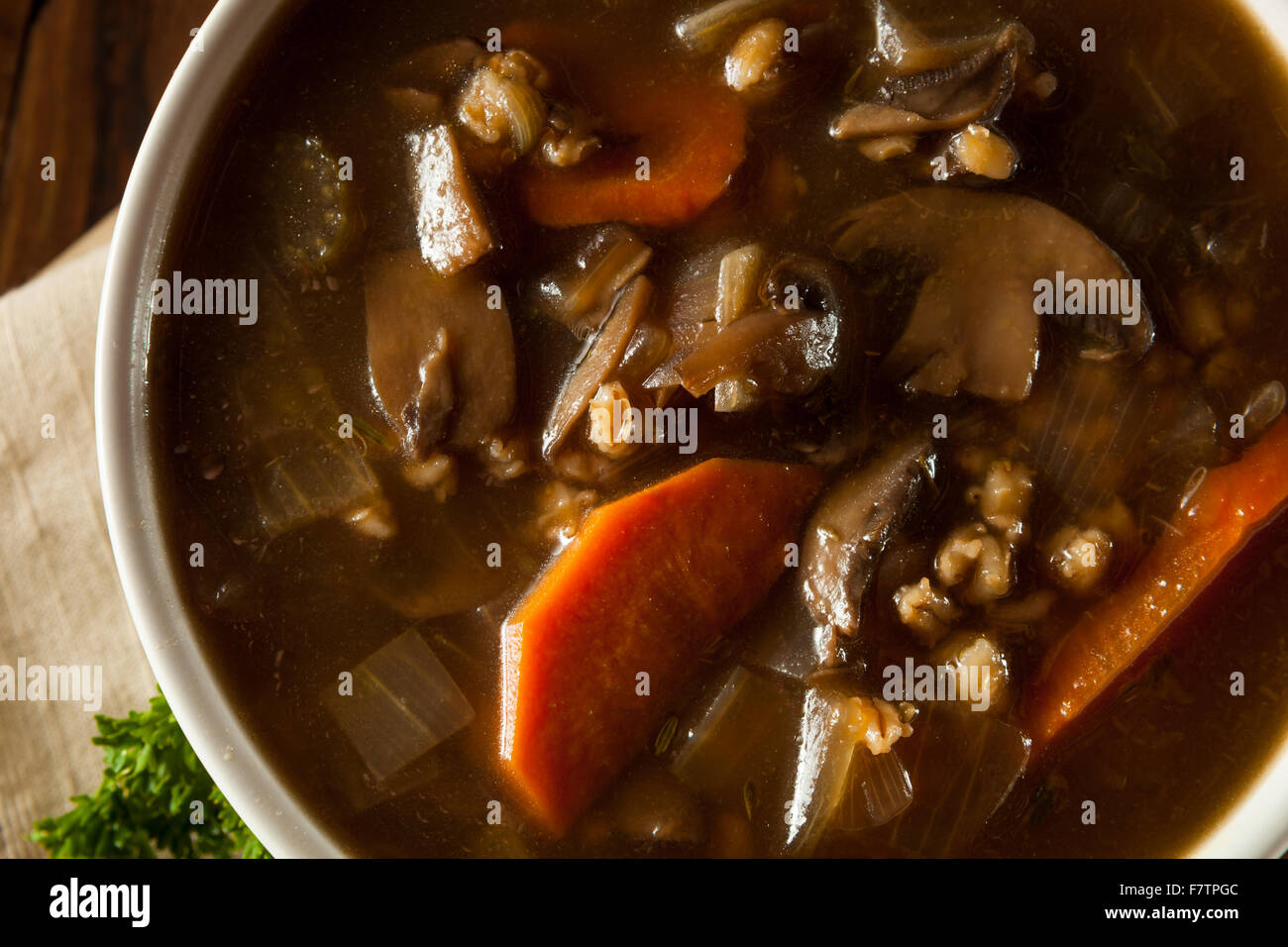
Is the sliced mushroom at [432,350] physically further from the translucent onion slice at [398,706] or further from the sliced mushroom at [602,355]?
the translucent onion slice at [398,706]

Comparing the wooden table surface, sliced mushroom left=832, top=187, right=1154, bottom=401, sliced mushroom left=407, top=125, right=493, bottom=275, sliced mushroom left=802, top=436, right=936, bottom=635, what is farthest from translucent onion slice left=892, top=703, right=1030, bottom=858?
the wooden table surface

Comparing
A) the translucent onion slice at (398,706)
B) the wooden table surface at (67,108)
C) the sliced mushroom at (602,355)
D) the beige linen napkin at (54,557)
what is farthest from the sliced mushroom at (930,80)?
the wooden table surface at (67,108)

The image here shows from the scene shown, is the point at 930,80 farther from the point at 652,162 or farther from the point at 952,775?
the point at 952,775

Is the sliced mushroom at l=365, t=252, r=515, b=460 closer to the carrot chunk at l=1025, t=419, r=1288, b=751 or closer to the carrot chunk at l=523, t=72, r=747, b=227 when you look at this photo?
the carrot chunk at l=523, t=72, r=747, b=227

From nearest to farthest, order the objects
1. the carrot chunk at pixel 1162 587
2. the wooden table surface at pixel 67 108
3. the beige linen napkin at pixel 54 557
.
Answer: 1. the carrot chunk at pixel 1162 587
2. the beige linen napkin at pixel 54 557
3. the wooden table surface at pixel 67 108

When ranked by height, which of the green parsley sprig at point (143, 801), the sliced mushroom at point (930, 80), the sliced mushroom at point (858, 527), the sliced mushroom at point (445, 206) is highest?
the sliced mushroom at point (930, 80)
